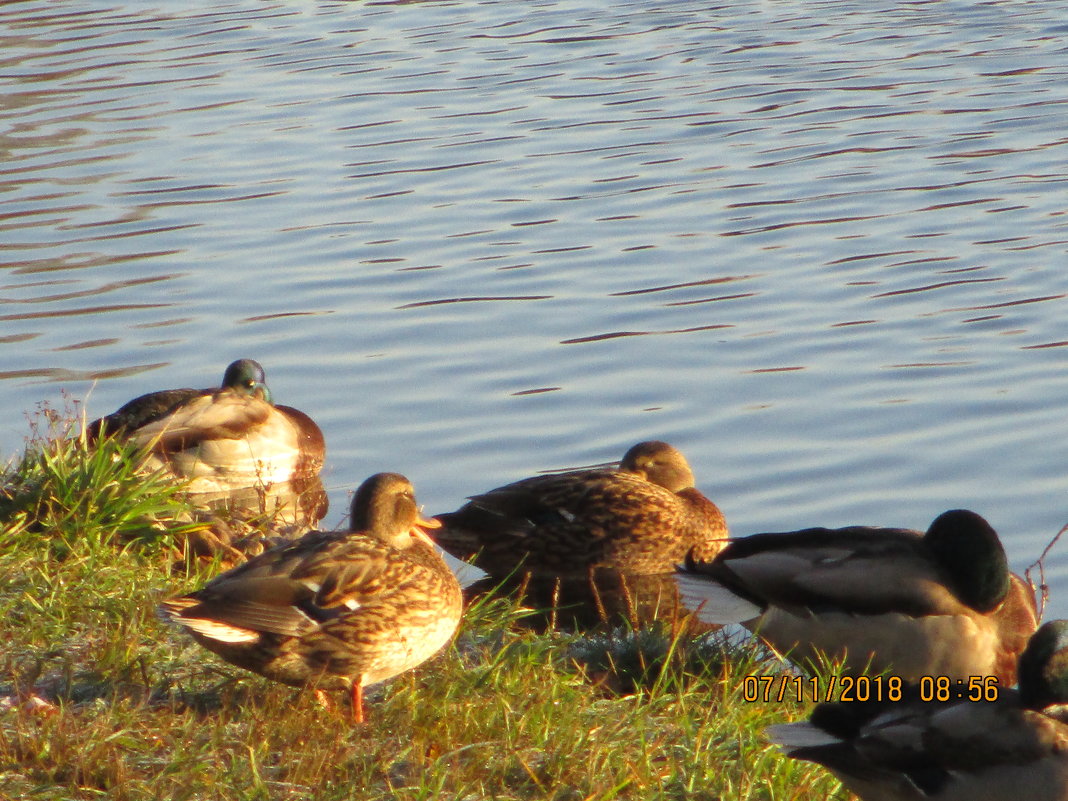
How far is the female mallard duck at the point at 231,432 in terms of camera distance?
26.9 ft

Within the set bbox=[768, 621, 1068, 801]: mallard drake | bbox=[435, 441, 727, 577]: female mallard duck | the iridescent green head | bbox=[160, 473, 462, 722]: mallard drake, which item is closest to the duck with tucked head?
bbox=[435, 441, 727, 577]: female mallard duck

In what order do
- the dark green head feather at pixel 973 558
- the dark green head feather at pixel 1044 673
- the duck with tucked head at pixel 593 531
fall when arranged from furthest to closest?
the duck with tucked head at pixel 593 531 < the dark green head feather at pixel 973 558 < the dark green head feather at pixel 1044 673

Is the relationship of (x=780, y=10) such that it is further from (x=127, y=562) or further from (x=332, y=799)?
(x=332, y=799)

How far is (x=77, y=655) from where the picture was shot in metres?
4.75

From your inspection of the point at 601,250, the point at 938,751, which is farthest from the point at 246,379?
the point at 938,751

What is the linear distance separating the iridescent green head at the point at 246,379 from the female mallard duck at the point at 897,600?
3.69 m

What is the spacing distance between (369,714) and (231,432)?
14.3 ft

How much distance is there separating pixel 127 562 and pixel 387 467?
97.2 inches

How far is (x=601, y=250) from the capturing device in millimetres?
11234

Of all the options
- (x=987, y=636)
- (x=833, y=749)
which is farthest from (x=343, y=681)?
(x=987, y=636)

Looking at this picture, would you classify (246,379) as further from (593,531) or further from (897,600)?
(897,600)
